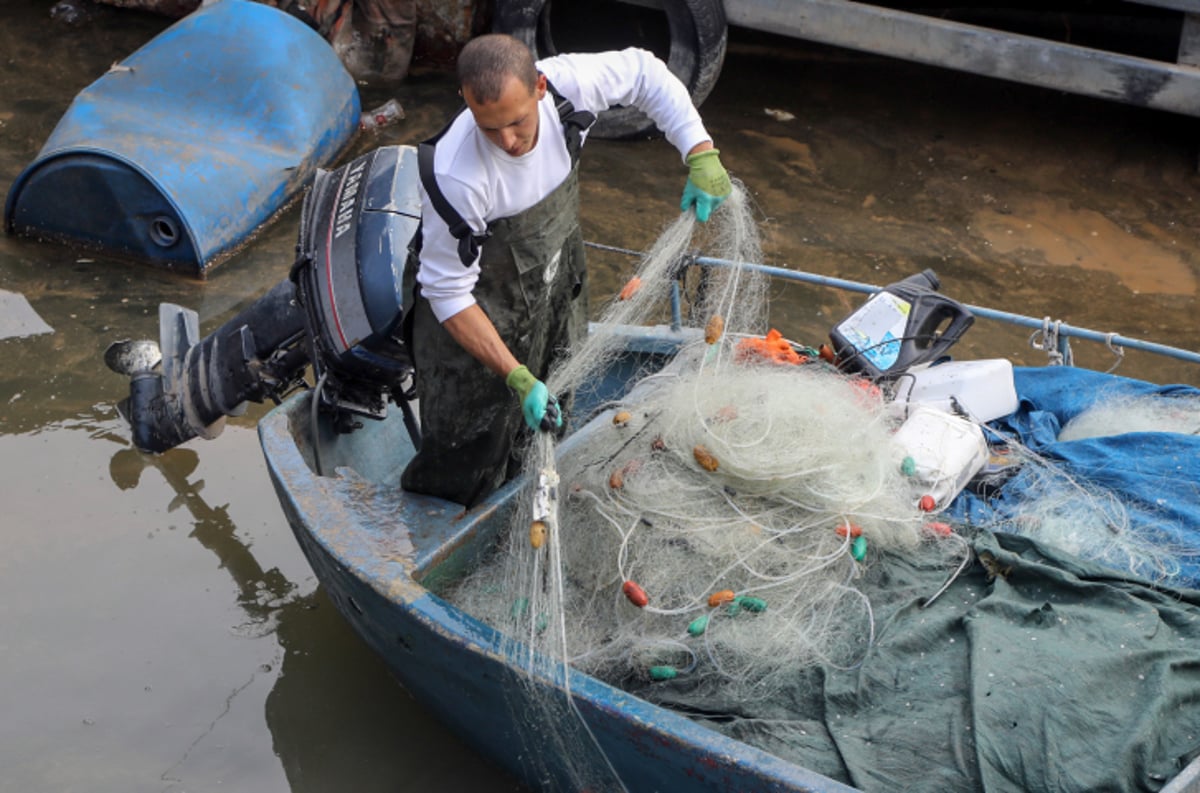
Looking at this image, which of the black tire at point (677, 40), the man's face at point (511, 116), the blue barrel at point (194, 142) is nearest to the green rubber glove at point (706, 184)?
the man's face at point (511, 116)

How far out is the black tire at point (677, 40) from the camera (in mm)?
7426

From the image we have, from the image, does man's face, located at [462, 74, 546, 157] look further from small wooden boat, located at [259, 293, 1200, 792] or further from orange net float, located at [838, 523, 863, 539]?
orange net float, located at [838, 523, 863, 539]

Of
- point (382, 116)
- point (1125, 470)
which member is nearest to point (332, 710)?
point (1125, 470)

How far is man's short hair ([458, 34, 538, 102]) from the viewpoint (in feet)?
10.3

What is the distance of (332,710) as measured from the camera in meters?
4.38

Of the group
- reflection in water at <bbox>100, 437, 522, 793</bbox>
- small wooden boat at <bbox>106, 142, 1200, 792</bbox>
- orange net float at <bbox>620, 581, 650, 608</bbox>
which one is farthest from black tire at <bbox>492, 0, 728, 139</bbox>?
orange net float at <bbox>620, 581, 650, 608</bbox>

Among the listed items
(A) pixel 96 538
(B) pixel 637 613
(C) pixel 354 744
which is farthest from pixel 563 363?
(A) pixel 96 538

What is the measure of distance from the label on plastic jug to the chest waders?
3.32ft

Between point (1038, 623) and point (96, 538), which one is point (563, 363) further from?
point (96, 538)

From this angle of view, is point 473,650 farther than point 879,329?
No

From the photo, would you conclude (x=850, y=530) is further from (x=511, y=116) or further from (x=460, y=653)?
(x=511, y=116)

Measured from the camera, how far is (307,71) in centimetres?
720

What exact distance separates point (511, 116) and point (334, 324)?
46.4 inches

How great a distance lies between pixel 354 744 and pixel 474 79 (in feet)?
8.00
